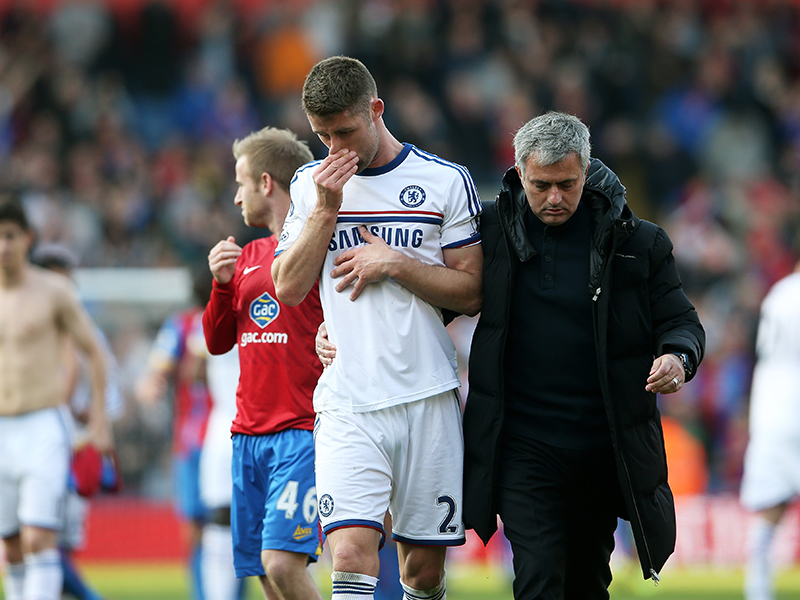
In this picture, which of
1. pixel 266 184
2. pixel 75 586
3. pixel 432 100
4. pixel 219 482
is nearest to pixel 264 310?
pixel 266 184

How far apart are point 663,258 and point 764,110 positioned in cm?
1408

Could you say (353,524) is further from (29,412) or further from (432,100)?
(432,100)

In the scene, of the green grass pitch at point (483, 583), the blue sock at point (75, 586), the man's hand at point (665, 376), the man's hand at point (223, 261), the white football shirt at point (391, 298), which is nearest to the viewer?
the man's hand at point (665, 376)

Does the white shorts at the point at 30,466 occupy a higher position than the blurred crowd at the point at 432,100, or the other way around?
the blurred crowd at the point at 432,100

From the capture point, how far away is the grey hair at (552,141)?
4621 mm

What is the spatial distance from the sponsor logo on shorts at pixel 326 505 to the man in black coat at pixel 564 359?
62 centimetres

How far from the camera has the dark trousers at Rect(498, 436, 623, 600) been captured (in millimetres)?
4676

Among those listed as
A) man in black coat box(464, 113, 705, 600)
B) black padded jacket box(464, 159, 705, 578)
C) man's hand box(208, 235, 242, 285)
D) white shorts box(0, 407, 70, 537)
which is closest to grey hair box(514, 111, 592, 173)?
man in black coat box(464, 113, 705, 600)

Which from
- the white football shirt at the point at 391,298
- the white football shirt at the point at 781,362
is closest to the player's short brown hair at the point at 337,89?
the white football shirt at the point at 391,298

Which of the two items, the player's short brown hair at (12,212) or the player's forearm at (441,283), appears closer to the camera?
the player's forearm at (441,283)

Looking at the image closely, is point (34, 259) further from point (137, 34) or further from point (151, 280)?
point (137, 34)

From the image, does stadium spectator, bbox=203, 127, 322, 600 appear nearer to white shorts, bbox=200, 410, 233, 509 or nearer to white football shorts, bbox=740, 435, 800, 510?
white shorts, bbox=200, 410, 233, 509

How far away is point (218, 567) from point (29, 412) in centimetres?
167

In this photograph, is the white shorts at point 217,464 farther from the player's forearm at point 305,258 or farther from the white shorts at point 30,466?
the player's forearm at point 305,258
